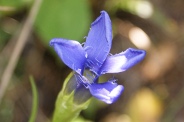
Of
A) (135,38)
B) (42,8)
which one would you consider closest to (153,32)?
(135,38)

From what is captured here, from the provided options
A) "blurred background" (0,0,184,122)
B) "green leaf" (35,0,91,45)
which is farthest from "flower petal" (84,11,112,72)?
"green leaf" (35,0,91,45)

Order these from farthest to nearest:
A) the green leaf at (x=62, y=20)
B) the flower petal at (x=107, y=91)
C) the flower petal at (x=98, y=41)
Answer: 1. the green leaf at (x=62, y=20)
2. the flower petal at (x=98, y=41)
3. the flower petal at (x=107, y=91)

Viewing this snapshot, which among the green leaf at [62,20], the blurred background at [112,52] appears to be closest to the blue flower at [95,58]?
the blurred background at [112,52]

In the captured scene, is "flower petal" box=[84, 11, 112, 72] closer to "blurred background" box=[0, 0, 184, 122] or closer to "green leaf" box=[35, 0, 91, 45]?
"blurred background" box=[0, 0, 184, 122]

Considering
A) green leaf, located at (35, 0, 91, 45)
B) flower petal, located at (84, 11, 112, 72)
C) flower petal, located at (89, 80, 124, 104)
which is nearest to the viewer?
flower petal, located at (89, 80, 124, 104)

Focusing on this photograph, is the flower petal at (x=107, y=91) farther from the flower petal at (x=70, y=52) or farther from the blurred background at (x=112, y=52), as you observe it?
the blurred background at (x=112, y=52)

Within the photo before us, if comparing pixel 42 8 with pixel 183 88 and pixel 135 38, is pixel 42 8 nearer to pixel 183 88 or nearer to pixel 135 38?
pixel 135 38

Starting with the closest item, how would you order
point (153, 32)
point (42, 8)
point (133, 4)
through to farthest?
point (42, 8) < point (133, 4) < point (153, 32)
